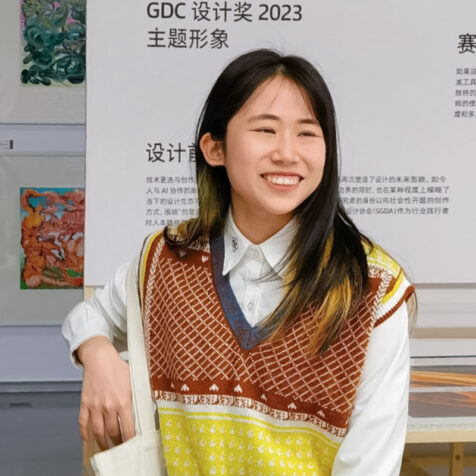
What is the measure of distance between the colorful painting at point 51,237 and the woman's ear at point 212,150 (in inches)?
149

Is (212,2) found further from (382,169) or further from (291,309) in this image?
(291,309)

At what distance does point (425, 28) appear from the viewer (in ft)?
9.87

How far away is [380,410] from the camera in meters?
1.41

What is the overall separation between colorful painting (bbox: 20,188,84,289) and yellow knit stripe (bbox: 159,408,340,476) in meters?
3.84

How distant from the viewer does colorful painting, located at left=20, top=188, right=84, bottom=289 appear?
520 cm

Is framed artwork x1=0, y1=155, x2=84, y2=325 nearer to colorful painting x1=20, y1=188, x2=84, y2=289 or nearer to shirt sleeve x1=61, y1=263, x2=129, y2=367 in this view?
colorful painting x1=20, y1=188, x2=84, y2=289

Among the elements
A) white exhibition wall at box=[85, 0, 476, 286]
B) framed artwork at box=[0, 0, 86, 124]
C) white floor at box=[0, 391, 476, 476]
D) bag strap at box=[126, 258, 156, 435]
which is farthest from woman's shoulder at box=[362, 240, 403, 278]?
framed artwork at box=[0, 0, 86, 124]

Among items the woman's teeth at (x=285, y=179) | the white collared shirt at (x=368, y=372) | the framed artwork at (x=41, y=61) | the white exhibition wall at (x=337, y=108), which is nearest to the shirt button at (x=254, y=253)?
the white collared shirt at (x=368, y=372)

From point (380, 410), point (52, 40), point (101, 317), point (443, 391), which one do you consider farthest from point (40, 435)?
point (380, 410)

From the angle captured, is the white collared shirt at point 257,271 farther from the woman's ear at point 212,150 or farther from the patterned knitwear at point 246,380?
the woman's ear at point 212,150

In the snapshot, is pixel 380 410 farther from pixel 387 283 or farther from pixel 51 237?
pixel 51 237

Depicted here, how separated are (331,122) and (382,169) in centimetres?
162

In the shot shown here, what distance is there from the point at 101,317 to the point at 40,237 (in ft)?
12.1

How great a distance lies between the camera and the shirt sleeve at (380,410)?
1403 mm
